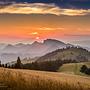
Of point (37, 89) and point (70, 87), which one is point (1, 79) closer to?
point (37, 89)

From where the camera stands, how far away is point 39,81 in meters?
16.0

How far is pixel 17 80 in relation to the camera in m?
15.6

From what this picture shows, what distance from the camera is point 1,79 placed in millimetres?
15805

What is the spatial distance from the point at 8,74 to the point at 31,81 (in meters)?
1.67

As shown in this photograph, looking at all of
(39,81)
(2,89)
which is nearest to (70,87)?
(39,81)

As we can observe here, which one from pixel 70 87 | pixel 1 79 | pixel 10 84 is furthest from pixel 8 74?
pixel 70 87

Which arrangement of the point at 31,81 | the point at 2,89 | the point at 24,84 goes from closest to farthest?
the point at 2,89
the point at 24,84
the point at 31,81

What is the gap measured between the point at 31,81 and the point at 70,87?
215 cm

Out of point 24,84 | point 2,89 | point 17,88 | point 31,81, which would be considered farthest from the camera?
point 31,81

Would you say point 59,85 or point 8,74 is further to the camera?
point 8,74

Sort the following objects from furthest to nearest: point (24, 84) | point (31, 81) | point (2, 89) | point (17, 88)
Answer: point (31, 81)
point (24, 84)
point (17, 88)
point (2, 89)

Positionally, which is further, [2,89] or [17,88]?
[17,88]

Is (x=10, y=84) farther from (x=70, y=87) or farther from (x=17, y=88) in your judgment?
(x=70, y=87)

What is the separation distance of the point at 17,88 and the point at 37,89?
106cm
